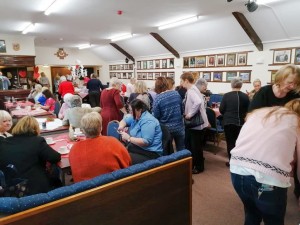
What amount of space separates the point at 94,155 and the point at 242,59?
251 inches

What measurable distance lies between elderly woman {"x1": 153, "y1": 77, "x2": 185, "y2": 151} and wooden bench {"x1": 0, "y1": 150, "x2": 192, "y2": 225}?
115cm

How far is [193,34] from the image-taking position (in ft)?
25.3

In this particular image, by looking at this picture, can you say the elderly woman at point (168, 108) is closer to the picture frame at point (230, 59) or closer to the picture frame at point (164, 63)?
the picture frame at point (230, 59)

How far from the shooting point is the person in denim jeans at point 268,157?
1319 mm

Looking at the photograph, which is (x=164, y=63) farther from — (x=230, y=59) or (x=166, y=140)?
(x=166, y=140)

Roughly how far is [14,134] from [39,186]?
510 millimetres

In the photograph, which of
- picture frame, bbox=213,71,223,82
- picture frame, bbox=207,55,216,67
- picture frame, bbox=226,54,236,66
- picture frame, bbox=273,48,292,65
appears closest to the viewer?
picture frame, bbox=273,48,292,65

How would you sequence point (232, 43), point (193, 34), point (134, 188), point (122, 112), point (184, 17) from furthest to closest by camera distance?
point (193, 34), point (232, 43), point (184, 17), point (122, 112), point (134, 188)

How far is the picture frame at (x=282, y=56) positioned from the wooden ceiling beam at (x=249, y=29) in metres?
0.47

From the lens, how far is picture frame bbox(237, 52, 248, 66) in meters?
6.88

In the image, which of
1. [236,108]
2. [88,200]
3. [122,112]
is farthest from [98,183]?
[122,112]

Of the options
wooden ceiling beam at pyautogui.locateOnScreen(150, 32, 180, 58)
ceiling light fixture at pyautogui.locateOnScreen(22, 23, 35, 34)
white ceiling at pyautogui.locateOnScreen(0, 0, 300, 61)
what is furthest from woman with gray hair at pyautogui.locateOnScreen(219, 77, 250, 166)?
ceiling light fixture at pyautogui.locateOnScreen(22, 23, 35, 34)

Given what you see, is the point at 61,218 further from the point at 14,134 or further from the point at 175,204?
the point at 14,134

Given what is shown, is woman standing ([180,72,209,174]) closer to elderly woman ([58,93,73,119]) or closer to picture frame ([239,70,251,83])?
elderly woman ([58,93,73,119])
